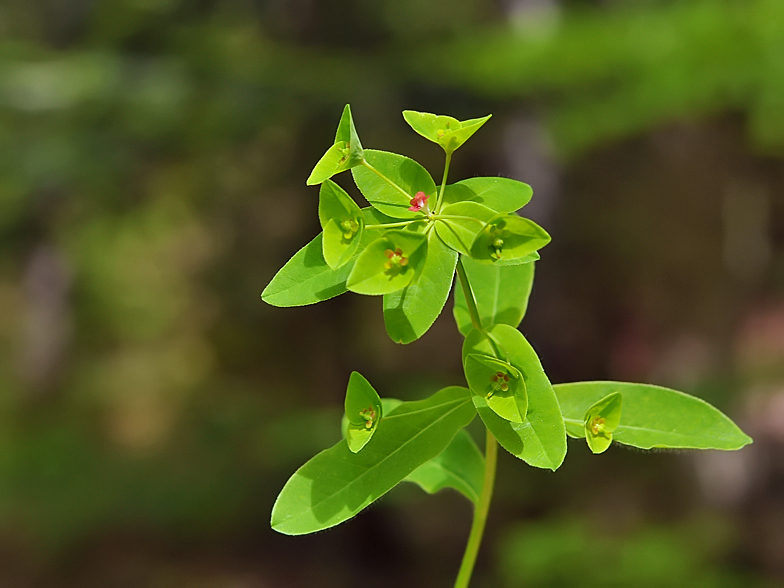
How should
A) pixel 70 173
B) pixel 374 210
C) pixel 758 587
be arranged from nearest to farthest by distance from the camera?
pixel 374 210 → pixel 758 587 → pixel 70 173

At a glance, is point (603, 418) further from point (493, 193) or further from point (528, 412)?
point (493, 193)

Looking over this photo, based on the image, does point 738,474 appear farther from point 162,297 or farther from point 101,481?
point 162,297

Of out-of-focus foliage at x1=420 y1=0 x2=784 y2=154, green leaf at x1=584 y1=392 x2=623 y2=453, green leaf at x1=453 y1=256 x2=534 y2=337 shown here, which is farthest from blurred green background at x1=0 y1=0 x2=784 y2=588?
green leaf at x1=584 y1=392 x2=623 y2=453

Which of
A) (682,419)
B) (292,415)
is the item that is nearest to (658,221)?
(292,415)

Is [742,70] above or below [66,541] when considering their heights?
above

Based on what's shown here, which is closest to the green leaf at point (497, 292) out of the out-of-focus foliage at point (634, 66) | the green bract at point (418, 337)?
the green bract at point (418, 337)

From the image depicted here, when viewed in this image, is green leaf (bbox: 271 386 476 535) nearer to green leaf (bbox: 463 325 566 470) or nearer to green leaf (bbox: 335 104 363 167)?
green leaf (bbox: 463 325 566 470)

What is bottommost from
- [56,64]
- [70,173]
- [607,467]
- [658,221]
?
[607,467]
